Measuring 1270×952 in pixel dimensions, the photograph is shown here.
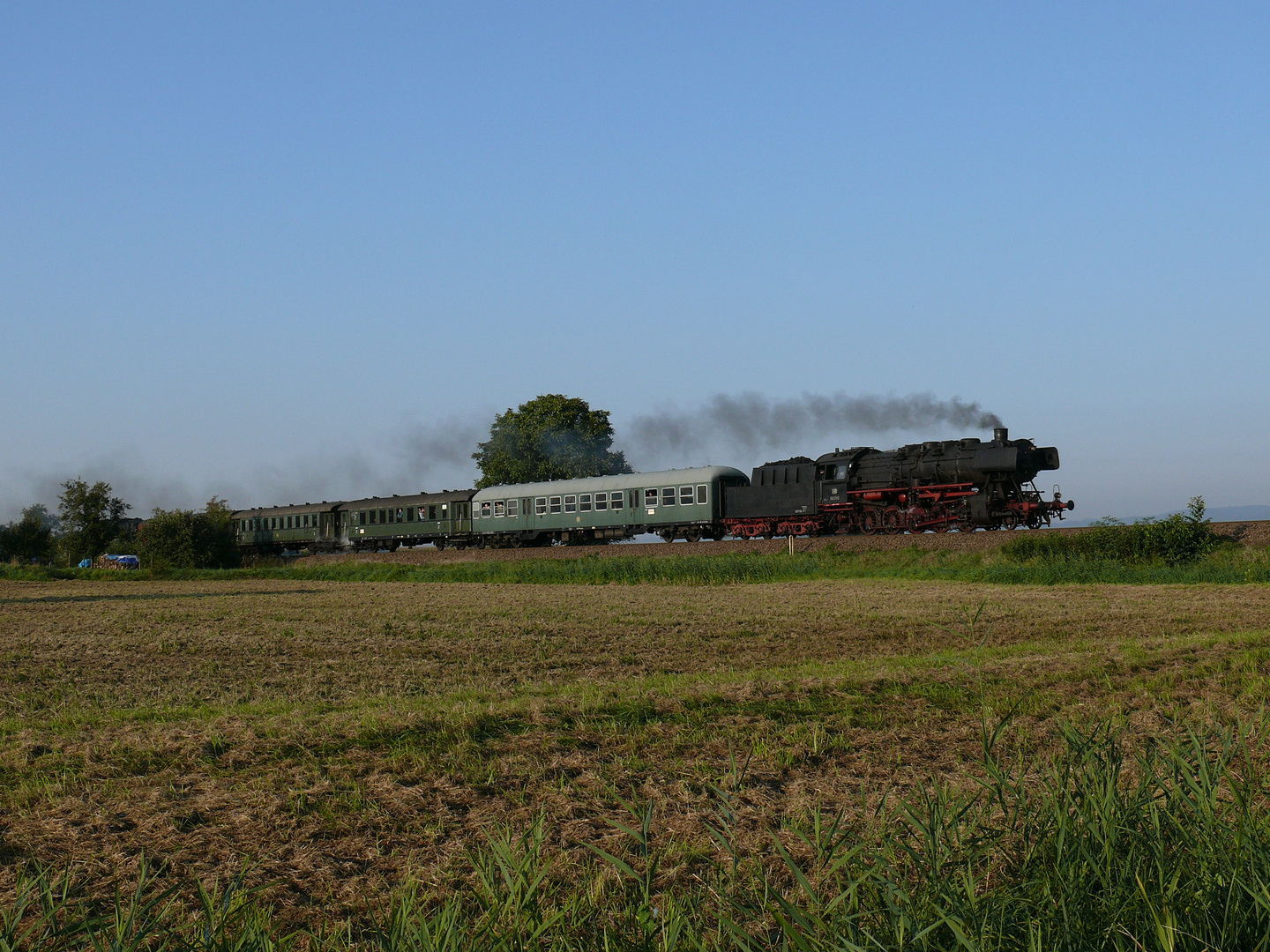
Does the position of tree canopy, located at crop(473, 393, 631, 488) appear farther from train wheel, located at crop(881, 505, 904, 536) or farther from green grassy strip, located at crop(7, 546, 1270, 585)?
train wheel, located at crop(881, 505, 904, 536)

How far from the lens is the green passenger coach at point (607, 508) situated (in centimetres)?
4412

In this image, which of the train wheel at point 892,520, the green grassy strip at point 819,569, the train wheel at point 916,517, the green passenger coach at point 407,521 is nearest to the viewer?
the green grassy strip at point 819,569

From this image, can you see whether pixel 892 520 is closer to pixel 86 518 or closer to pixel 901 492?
pixel 901 492

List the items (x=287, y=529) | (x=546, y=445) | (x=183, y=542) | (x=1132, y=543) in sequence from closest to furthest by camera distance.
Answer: (x=1132, y=543) < (x=183, y=542) < (x=287, y=529) < (x=546, y=445)

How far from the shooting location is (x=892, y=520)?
38.3 meters

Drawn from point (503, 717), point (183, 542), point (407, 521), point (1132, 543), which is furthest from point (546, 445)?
point (503, 717)

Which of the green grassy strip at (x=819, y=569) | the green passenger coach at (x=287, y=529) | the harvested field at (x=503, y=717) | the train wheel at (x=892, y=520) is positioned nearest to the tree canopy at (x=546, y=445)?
the green passenger coach at (x=287, y=529)

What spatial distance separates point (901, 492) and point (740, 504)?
7558 mm

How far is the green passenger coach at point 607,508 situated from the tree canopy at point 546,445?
60.4 ft

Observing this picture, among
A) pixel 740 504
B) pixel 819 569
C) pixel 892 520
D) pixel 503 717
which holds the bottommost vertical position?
pixel 503 717

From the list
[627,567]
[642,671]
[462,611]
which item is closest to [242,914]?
[642,671]

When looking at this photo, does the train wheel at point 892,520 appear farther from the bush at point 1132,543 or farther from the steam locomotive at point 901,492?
the bush at point 1132,543

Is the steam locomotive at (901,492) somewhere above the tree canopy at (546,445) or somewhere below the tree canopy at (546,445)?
below

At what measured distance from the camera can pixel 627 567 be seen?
119 feet
